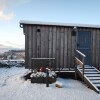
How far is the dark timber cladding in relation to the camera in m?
13.6

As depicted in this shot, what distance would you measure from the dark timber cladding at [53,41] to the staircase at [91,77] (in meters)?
1.27

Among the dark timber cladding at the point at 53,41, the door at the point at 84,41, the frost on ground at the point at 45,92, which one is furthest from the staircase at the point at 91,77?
the dark timber cladding at the point at 53,41

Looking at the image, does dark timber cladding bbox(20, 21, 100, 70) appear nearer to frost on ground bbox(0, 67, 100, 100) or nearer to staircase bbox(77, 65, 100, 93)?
staircase bbox(77, 65, 100, 93)

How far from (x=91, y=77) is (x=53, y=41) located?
11.6 feet

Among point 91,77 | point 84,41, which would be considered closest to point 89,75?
point 91,77

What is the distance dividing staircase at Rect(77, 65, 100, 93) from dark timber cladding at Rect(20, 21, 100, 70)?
127 cm

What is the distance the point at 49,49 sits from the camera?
542 inches

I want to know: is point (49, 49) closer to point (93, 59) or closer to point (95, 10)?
point (93, 59)

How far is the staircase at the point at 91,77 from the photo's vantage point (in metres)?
10.9

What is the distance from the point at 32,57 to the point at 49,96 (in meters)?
4.59

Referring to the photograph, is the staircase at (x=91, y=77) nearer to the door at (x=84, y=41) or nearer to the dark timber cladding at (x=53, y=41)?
the door at (x=84, y=41)

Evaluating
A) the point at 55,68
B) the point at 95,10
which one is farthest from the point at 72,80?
the point at 95,10

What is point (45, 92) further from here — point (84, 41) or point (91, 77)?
point (84, 41)

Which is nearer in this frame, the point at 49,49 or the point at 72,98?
the point at 72,98
